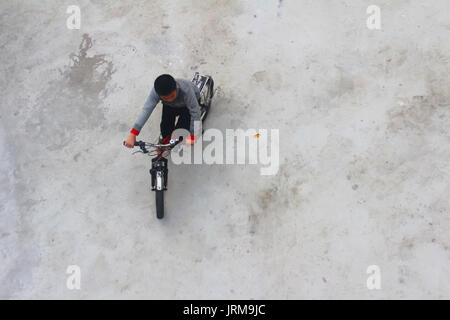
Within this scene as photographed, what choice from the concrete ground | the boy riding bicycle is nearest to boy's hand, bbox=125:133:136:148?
the boy riding bicycle

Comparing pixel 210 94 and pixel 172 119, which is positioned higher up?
pixel 210 94

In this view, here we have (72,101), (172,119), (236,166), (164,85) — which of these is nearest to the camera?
(164,85)

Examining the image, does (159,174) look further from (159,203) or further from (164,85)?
(164,85)

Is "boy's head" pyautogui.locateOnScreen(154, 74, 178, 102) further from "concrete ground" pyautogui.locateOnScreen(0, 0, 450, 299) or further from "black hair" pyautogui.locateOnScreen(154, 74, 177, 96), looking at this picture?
"concrete ground" pyautogui.locateOnScreen(0, 0, 450, 299)

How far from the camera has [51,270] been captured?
3666 millimetres

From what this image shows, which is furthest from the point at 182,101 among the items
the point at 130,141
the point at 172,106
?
the point at 130,141

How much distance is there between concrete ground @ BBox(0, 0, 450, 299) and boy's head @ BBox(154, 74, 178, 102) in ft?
3.85

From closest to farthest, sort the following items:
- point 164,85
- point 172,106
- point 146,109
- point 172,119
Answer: point 164,85 → point 146,109 → point 172,106 → point 172,119

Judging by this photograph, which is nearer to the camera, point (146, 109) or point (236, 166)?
point (146, 109)

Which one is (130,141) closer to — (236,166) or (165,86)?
(165,86)

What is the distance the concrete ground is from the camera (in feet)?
11.7

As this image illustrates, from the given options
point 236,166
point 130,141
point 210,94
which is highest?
point 210,94

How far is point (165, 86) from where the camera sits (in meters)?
2.96

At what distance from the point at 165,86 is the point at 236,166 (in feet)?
4.46
